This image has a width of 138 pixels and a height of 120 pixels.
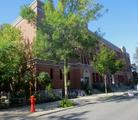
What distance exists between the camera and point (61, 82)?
36.6 metres

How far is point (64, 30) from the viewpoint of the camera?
899 inches

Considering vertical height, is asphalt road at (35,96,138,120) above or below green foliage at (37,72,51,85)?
below

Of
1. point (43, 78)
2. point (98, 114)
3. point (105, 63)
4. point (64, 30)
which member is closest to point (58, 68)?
point (43, 78)

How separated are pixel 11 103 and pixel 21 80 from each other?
16.9ft

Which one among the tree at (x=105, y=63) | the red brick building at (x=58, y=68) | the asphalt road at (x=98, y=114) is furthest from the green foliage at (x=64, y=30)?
the tree at (x=105, y=63)

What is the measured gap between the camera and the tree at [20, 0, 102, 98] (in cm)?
2244

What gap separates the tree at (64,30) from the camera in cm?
2244

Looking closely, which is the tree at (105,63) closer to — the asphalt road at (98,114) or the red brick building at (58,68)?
the red brick building at (58,68)

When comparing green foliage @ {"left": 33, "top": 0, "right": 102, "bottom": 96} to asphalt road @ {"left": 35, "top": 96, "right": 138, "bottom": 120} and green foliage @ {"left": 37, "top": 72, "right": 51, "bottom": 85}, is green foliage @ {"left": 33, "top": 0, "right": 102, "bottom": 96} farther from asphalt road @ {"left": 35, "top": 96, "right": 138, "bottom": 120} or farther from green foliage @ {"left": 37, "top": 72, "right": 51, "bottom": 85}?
green foliage @ {"left": 37, "top": 72, "right": 51, "bottom": 85}

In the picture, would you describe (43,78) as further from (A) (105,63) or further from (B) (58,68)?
(A) (105,63)

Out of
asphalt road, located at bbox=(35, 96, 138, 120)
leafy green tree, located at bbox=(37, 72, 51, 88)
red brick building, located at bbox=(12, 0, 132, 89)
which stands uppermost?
red brick building, located at bbox=(12, 0, 132, 89)

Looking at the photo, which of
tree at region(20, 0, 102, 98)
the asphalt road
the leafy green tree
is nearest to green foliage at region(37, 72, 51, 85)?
the leafy green tree

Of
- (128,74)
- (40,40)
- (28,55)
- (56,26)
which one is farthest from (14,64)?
(128,74)

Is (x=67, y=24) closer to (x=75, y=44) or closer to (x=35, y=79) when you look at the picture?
(x=75, y=44)
